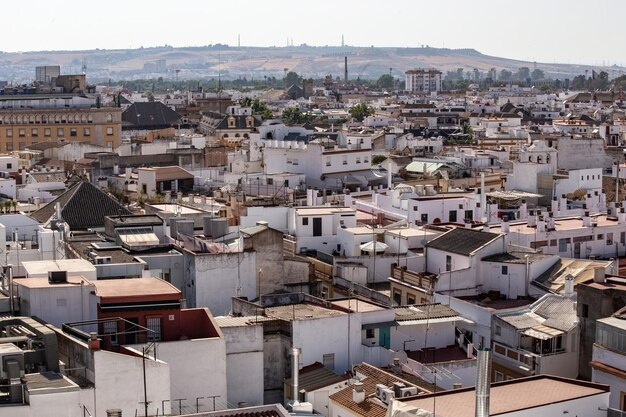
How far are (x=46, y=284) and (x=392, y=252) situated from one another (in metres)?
12.2

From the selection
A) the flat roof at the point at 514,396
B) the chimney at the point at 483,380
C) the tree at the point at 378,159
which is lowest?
the tree at the point at 378,159

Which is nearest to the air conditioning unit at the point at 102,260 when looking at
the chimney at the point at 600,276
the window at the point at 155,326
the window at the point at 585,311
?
the window at the point at 155,326

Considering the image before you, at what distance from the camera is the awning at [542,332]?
2439 cm

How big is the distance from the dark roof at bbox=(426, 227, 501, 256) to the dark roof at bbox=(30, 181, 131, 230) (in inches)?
328

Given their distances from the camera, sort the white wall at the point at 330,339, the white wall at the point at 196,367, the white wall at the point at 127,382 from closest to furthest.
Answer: the white wall at the point at 127,382 → the white wall at the point at 196,367 → the white wall at the point at 330,339

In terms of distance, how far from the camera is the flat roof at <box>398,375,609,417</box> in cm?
1827

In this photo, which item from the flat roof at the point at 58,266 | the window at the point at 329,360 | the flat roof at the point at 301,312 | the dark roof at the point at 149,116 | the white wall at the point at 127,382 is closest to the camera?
the white wall at the point at 127,382

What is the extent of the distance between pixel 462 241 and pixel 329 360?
7524 millimetres

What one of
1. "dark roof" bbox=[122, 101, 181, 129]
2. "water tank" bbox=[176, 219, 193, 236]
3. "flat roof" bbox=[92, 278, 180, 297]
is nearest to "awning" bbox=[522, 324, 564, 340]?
"flat roof" bbox=[92, 278, 180, 297]

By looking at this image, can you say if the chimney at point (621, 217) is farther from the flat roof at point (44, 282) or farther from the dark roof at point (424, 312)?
the flat roof at point (44, 282)

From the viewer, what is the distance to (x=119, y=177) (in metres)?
51.4

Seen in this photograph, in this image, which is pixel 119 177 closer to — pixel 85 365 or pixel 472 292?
pixel 472 292

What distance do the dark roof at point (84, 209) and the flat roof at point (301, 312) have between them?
358 inches

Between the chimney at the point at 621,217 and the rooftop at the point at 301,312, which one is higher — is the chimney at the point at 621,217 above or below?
above
